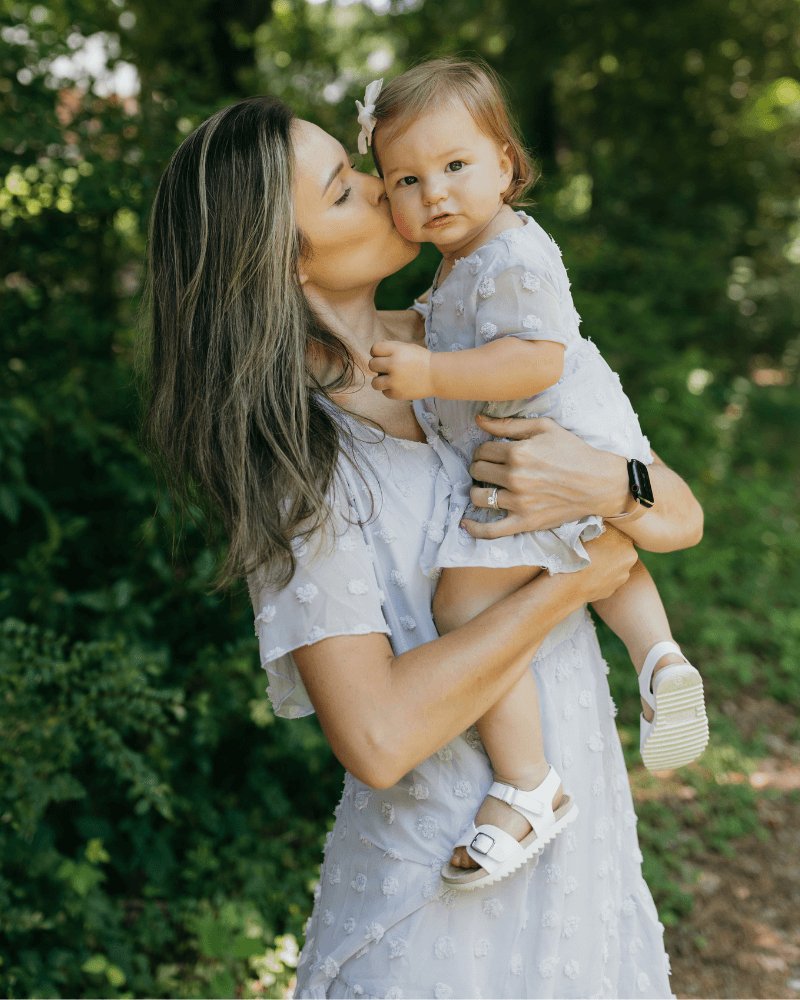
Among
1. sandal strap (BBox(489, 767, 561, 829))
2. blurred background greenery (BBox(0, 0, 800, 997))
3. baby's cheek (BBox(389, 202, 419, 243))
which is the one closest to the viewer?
sandal strap (BBox(489, 767, 561, 829))

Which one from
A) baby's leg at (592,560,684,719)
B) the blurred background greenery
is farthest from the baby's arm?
the blurred background greenery

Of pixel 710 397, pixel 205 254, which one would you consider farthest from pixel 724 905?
pixel 710 397

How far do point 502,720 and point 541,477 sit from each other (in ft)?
1.32

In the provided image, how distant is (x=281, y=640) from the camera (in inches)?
60.1

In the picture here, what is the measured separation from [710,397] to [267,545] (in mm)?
6611

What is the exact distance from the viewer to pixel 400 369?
63.9 inches

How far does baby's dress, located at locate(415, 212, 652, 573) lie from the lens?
5.52 feet

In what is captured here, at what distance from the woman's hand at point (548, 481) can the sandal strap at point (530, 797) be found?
0.40 metres

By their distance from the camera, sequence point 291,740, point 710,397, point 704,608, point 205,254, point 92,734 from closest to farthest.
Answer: point 205,254, point 92,734, point 291,740, point 704,608, point 710,397

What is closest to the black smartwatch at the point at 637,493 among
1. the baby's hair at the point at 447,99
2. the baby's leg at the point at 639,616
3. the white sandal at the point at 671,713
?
the baby's leg at the point at 639,616

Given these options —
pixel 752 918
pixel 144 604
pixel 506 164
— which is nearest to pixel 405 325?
pixel 506 164

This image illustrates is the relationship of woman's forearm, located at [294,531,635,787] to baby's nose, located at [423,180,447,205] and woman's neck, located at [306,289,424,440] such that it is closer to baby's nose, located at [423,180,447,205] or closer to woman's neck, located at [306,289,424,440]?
woman's neck, located at [306,289,424,440]

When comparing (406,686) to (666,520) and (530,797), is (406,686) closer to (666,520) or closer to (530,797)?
(530,797)

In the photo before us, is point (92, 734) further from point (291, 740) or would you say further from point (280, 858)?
point (280, 858)
